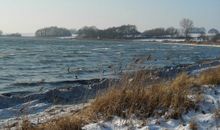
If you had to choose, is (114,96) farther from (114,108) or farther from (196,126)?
(196,126)

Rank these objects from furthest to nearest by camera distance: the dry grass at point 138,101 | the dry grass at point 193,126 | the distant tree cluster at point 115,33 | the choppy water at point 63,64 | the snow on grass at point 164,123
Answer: the distant tree cluster at point 115,33
the choppy water at point 63,64
the dry grass at point 138,101
the snow on grass at point 164,123
the dry grass at point 193,126

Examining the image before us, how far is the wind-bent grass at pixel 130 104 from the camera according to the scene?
23.8 ft

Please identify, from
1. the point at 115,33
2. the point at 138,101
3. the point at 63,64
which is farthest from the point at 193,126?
→ the point at 115,33

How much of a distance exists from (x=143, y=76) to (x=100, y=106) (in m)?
1.57

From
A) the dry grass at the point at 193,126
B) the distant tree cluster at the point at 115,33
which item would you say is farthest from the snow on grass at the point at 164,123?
the distant tree cluster at the point at 115,33

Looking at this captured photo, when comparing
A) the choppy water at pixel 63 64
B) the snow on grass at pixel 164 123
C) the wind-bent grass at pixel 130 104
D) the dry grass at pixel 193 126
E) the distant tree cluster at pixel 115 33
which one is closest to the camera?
the dry grass at pixel 193 126

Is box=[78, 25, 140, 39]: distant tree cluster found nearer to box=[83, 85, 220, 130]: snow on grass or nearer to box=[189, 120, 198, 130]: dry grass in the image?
box=[83, 85, 220, 130]: snow on grass

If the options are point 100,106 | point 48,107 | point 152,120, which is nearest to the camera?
point 152,120

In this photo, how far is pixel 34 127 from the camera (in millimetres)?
7051

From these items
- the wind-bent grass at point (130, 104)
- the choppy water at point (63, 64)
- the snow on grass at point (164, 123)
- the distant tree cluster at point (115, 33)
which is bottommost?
the distant tree cluster at point (115, 33)

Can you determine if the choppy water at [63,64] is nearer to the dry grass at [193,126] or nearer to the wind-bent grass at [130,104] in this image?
the wind-bent grass at [130,104]

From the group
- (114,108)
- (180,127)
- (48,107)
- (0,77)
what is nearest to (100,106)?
(114,108)

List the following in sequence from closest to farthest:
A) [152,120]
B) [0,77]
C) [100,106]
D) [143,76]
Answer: [152,120], [100,106], [143,76], [0,77]

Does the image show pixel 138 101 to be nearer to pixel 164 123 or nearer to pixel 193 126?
pixel 164 123
